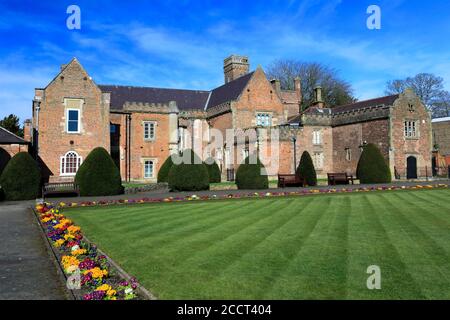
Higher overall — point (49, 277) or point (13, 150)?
point (13, 150)

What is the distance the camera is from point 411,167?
39.4 meters

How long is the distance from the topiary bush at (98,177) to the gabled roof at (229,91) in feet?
A: 65.6

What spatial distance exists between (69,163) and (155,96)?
13.9 m

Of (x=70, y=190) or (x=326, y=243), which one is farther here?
(x=70, y=190)

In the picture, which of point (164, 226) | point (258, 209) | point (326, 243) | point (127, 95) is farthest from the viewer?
point (127, 95)

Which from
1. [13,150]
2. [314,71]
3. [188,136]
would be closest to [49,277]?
[13,150]

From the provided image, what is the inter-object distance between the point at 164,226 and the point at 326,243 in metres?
4.86

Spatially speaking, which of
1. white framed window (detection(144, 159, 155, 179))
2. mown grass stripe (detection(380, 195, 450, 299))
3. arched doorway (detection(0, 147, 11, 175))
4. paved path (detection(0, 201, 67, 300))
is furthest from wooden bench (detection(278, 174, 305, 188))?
arched doorway (detection(0, 147, 11, 175))

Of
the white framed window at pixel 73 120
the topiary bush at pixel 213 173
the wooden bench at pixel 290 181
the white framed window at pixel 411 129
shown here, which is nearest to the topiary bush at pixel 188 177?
the wooden bench at pixel 290 181

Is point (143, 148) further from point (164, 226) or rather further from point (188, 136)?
point (164, 226)

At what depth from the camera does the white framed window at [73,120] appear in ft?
112

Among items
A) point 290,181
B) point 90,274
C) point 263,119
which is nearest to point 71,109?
point 263,119

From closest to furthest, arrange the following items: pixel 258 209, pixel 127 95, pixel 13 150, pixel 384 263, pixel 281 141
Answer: pixel 384 263, pixel 258 209, pixel 13 150, pixel 281 141, pixel 127 95

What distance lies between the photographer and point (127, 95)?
141 ft
